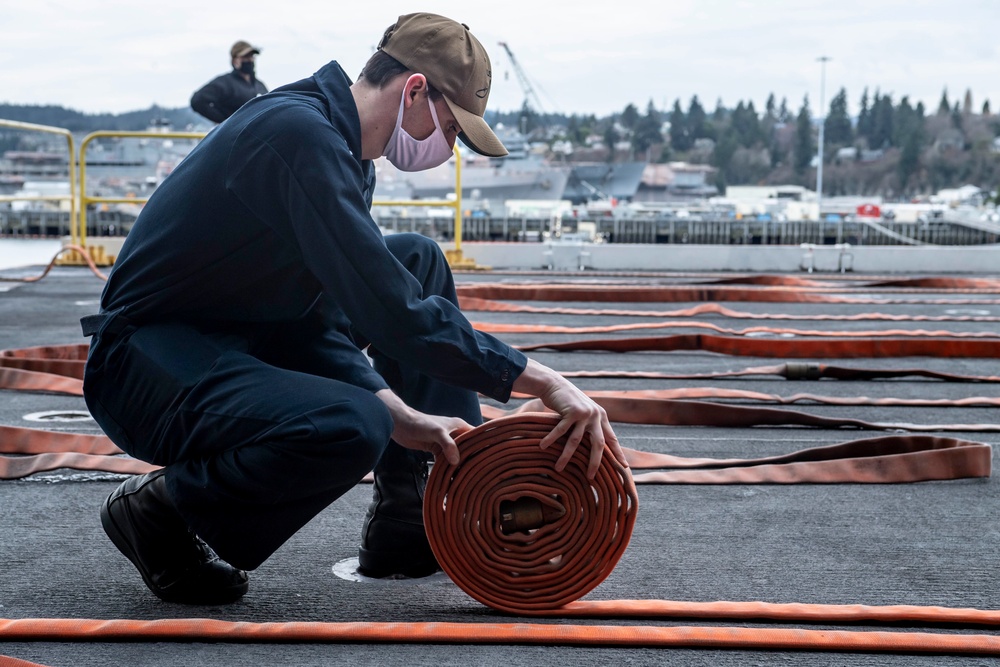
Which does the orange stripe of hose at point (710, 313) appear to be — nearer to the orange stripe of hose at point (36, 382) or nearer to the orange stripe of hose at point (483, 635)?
the orange stripe of hose at point (36, 382)

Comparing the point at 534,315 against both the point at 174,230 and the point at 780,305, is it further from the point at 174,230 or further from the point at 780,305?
the point at 174,230

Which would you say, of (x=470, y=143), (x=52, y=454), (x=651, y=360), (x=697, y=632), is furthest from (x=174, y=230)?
(x=651, y=360)

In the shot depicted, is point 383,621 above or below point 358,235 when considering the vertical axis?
below

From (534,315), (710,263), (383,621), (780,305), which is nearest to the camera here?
(383,621)

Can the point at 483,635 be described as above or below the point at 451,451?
below

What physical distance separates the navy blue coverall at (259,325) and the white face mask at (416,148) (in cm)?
10

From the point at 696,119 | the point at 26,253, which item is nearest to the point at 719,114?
Answer: the point at 696,119

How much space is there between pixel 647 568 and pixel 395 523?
655 mm

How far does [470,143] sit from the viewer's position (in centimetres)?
247

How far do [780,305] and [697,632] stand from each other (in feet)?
27.7

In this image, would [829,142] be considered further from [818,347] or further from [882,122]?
[818,347]

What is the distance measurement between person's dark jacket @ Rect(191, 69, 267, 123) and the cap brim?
733 centimetres

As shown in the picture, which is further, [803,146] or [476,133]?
[803,146]

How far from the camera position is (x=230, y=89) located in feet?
31.0
